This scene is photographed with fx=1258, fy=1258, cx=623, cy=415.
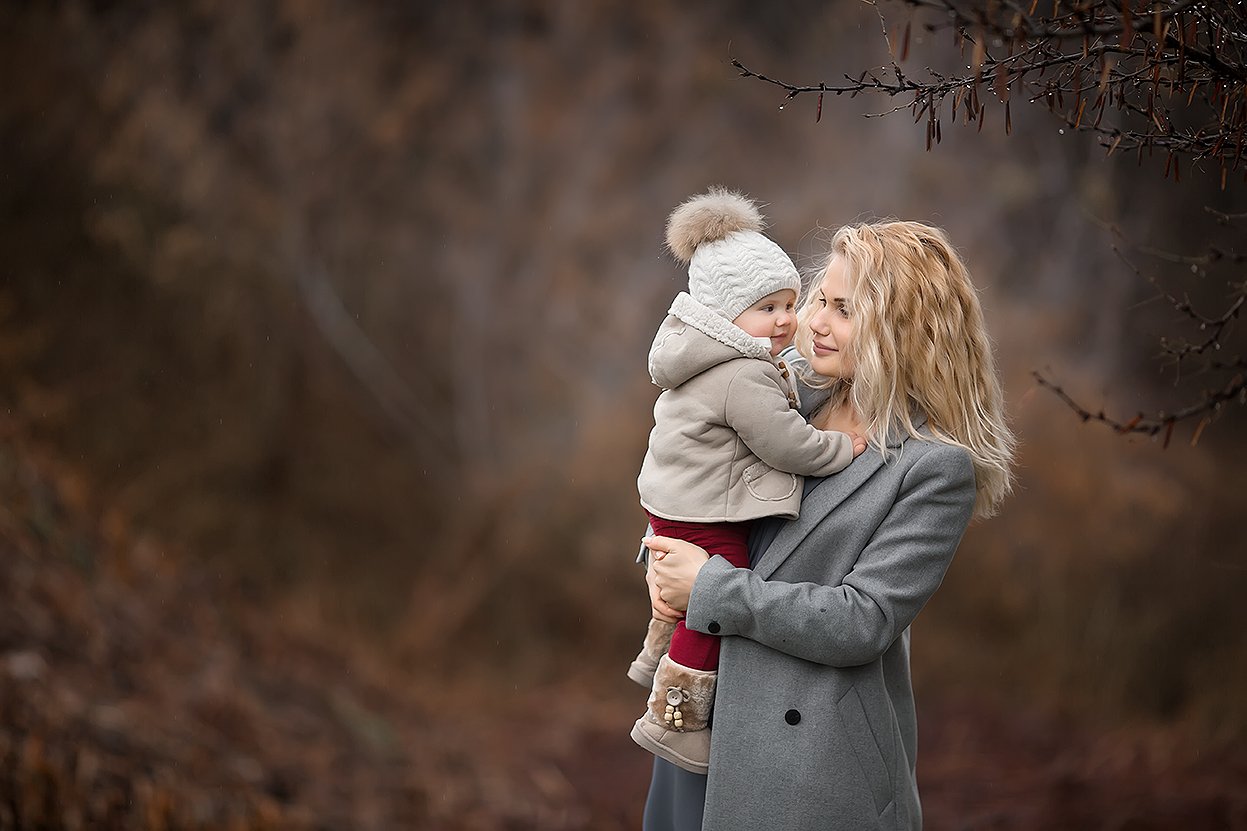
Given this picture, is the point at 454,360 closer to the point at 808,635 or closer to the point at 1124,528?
the point at 1124,528

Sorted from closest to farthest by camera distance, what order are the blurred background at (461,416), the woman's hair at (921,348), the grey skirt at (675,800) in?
the woman's hair at (921,348) < the grey skirt at (675,800) < the blurred background at (461,416)

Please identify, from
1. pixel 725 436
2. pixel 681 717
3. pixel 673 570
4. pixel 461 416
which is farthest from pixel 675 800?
pixel 461 416

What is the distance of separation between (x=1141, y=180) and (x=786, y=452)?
6.88 metres

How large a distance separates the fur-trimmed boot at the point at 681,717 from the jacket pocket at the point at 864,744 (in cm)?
28

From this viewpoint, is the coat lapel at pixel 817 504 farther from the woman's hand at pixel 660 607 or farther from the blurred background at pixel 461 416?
the blurred background at pixel 461 416

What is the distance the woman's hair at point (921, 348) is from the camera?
259 cm

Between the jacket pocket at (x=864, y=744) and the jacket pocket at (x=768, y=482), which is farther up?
the jacket pocket at (x=768, y=482)

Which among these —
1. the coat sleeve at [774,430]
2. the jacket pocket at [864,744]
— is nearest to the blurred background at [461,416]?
the jacket pocket at [864,744]

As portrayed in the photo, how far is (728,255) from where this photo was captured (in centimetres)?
263

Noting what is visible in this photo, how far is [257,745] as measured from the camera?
6.61m

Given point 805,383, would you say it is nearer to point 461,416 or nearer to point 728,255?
point 728,255

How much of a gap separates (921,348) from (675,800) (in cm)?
112

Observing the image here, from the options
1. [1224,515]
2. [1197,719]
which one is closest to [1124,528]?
[1224,515]

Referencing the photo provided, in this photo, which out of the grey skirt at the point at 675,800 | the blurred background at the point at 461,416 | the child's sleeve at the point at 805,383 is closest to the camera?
the grey skirt at the point at 675,800
